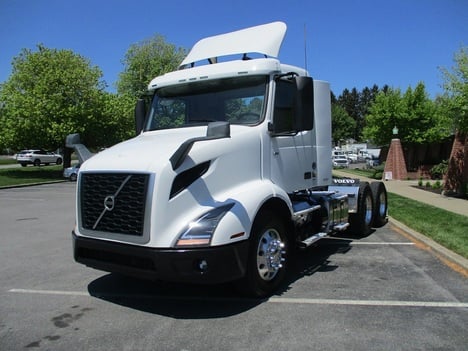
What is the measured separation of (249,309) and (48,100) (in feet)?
88.0

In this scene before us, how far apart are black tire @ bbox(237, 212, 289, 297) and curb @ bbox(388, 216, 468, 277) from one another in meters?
2.74

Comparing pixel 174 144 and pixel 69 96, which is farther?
pixel 69 96

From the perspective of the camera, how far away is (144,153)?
4.84 metres

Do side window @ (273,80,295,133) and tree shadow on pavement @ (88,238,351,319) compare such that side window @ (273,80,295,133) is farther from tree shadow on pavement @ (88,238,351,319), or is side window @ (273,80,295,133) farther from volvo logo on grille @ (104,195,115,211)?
volvo logo on grille @ (104,195,115,211)

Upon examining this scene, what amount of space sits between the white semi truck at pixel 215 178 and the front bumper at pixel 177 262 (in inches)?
0.4

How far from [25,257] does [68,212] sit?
634 cm

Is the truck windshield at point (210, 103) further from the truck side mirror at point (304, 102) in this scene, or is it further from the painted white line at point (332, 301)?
the painted white line at point (332, 301)

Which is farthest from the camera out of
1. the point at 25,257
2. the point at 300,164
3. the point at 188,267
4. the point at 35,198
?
the point at 35,198

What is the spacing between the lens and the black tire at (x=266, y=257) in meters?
5.08

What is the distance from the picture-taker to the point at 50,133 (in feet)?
91.5

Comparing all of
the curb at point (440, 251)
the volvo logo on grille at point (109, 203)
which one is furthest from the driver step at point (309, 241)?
the volvo logo on grille at point (109, 203)

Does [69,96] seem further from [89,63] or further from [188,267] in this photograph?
[188,267]

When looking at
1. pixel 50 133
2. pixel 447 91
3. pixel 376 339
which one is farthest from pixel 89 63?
pixel 376 339

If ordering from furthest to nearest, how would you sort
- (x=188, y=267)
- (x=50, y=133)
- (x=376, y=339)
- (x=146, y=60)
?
(x=146, y=60) < (x=50, y=133) < (x=188, y=267) < (x=376, y=339)
